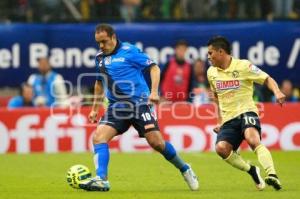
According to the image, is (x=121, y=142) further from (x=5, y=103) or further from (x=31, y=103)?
(x=5, y=103)

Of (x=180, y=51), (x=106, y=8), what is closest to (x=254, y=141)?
(x=180, y=51)

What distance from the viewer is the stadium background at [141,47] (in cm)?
2047

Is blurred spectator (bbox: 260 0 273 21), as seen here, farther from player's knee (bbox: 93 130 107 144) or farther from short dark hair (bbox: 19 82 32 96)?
player's knee (bbox: 93 130 107 144)

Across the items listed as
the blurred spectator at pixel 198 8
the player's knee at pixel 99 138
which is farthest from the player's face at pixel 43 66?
the player's knee at pixel 99 138

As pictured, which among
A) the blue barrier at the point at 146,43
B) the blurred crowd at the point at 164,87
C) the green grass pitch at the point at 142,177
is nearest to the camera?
the green grass pitch at the point at 142,177

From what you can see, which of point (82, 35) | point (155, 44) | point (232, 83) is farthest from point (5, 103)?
point (232, 83)

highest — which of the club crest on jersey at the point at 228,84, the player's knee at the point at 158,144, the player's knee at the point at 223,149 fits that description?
the club crest on jersey at the point at 228,84

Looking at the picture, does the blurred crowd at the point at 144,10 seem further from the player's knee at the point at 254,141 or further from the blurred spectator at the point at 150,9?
the player's knee at the point at 254,141

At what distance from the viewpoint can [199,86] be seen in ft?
71.6

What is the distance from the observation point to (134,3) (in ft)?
74.7

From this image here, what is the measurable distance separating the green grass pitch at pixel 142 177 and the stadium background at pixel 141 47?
0.27m

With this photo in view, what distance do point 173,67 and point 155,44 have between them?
1418 millimetres

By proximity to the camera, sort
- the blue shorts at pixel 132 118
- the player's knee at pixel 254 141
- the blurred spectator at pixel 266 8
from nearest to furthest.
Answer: the player's knee at pixel 254 141
the blue shorts at pixel 132 118
the blurred spectator at pixel 266 8

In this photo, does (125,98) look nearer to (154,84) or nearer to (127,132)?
(154,84)
